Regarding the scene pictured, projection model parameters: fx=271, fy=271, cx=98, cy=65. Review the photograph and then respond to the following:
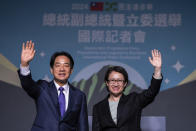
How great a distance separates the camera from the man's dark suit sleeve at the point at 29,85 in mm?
1927

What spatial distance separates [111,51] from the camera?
3455mm

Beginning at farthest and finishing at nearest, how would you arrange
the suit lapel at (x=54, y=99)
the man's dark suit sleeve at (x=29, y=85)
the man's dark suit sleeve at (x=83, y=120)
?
the man's dark suit sleeve at (x=83, y=120)
the suit lapel at (x=54, y=99)
the man's dark suit sleeve at (x=29, y=85)

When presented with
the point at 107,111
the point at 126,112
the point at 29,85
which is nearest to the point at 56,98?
the point at 29,85

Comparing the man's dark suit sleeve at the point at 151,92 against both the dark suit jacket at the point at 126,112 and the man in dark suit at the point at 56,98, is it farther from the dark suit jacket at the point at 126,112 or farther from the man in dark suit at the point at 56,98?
the man in dark suit at the point at 56,98

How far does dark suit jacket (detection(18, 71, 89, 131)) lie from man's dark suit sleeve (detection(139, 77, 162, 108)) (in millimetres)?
522

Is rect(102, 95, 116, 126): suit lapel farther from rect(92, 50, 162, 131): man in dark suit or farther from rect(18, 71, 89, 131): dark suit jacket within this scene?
rect(18, 71, 89, 131): dark suit jacket

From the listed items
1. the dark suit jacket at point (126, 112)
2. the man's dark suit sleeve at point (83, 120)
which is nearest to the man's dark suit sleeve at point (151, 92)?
the dark suit jacket at point (126, 112)

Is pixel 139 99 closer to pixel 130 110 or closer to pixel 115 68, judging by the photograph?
pixel 130 110

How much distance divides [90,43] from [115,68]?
118cm

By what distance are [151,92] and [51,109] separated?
0.81m

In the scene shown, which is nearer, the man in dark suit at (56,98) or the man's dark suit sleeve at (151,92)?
the man in dark suit at (56,98)

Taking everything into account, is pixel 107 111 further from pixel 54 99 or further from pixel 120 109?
pixel 54 99

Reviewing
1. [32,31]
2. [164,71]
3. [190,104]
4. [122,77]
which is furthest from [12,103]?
[190,104]

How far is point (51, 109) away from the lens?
6.70 feet
